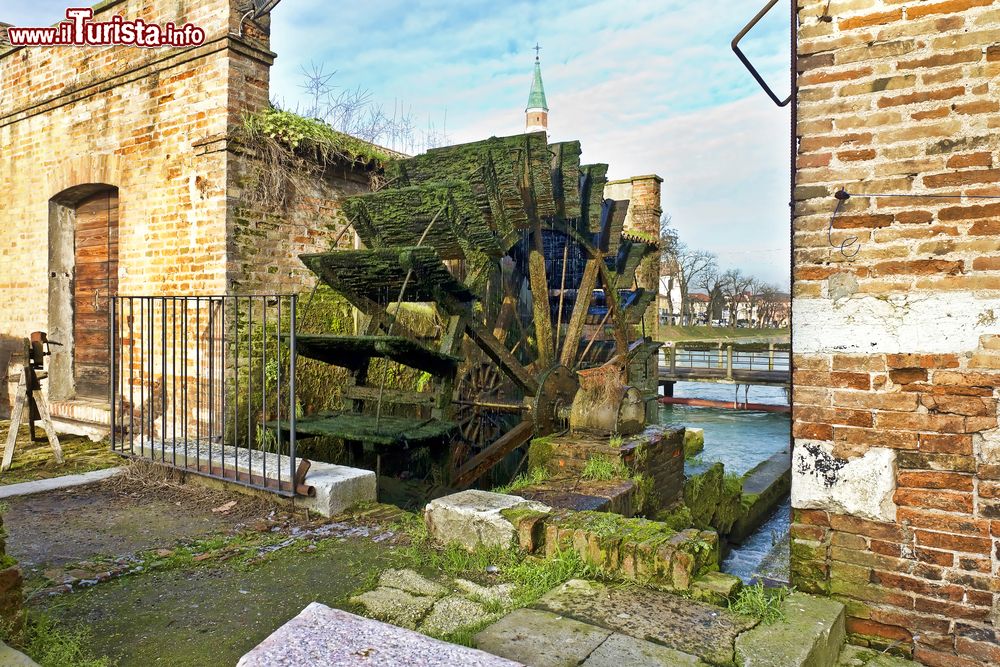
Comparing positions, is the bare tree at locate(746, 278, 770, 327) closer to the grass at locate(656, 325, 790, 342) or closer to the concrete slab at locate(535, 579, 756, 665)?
the grass at locate(656, 325, 790, 342)

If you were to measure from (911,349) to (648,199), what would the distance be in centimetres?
1780

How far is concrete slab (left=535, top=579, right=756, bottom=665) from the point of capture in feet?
8.11

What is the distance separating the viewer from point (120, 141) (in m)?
7.14

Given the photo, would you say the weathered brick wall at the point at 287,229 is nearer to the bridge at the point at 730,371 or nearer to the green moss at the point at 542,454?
the green moss at the point at 542,454

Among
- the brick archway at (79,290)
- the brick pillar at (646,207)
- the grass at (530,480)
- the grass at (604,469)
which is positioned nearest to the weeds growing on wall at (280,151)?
the brick archway at (79,290)

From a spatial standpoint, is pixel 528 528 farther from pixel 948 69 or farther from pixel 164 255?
pixel 164 255

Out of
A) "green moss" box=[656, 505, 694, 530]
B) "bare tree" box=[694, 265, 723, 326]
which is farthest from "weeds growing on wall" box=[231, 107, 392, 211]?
"bare tree" box=[694, 265, 723, 326]

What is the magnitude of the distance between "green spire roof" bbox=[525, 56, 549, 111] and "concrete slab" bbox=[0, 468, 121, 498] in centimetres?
4863

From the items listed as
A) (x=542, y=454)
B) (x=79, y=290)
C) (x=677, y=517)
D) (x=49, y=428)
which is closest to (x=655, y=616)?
(x=542, y=454)

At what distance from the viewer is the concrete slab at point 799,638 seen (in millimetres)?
2348

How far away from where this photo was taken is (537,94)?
50062 mm

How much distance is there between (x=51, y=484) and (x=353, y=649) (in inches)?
163

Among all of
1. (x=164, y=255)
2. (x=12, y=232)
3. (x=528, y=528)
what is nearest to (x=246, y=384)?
(x=164, y=255)

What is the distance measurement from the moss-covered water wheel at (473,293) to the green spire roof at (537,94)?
4373 centimetres
